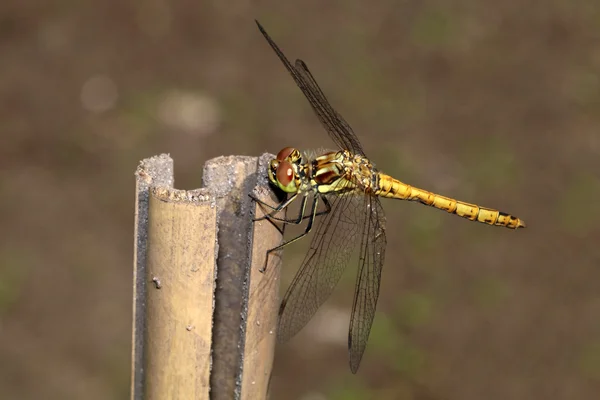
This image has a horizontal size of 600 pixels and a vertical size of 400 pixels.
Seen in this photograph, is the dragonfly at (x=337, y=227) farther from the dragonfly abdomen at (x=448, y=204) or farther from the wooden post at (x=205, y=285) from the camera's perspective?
the wooden post at (x=205, y=285)

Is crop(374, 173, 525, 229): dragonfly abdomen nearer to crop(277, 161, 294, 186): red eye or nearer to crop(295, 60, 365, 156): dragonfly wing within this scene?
crop(295, 60, 365, 156): dragonfly wing

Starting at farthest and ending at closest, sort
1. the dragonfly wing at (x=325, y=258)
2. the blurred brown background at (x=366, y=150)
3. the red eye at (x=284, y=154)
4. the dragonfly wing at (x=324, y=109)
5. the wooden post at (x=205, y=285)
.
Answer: the blurred brown background at (x=366, y=150) < the dragonfly wing at (x=324, y=109) < the dragonfly wing at (x=325, y=258) < the red eye at (x=284, y=154) < the wooden post at (x=205, y=285)

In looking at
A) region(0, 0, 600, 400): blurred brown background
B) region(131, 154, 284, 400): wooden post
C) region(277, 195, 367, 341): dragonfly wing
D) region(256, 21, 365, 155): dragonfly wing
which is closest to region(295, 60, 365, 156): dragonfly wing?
region(256, 21, 365, 155): dragonfly wing

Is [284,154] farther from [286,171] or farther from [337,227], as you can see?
[337,227]

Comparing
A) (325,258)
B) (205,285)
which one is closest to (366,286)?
(325,258)

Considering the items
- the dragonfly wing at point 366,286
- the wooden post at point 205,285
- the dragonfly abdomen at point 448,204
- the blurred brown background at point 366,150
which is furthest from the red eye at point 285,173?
the blurred brown background at point 366,150

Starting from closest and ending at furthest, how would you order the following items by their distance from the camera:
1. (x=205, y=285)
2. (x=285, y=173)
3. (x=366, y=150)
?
1. (x=205, y=285)
2. (x=285, y=173)
3. (x=366, y=150)

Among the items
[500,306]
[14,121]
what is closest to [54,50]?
[14,121]
